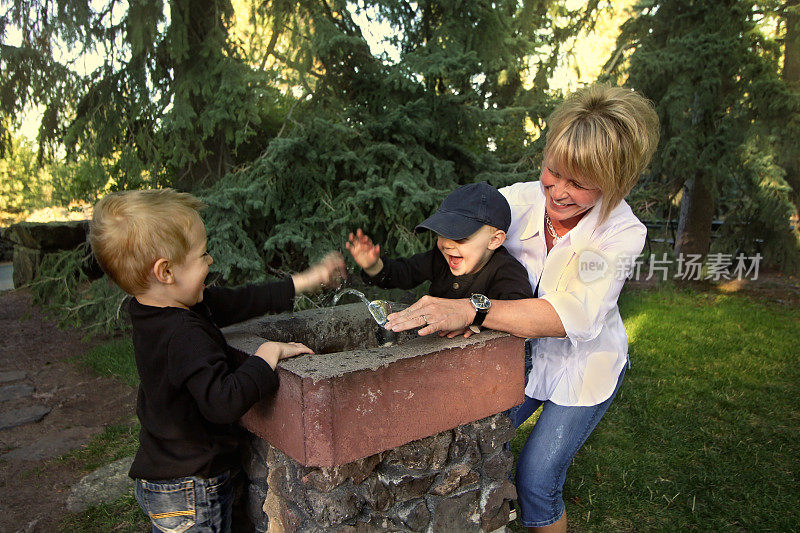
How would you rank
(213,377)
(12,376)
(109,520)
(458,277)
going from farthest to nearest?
(12,376) → (109,520) → (458,277) → (213,377)

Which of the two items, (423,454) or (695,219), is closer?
(423,454)

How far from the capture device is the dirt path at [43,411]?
2.92 meters

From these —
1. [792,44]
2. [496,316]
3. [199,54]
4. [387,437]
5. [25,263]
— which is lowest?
[25,263]

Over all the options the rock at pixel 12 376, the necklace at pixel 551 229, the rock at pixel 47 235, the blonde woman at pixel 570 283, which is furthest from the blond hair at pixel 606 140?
the rock at pixel 47 235

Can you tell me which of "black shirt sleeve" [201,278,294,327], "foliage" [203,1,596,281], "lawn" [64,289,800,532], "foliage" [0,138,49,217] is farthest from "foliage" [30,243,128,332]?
"foliage" [0,138,49,217]

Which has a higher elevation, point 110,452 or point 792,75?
point 792,75

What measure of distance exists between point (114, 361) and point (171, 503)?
364 cm

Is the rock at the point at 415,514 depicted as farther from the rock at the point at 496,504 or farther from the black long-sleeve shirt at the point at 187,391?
the black long-sleeve shirt at the point at 187,391

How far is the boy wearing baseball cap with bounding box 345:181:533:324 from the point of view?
1.94m

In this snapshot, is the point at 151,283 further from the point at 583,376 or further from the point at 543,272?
the point at 583,376

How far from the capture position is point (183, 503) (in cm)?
170

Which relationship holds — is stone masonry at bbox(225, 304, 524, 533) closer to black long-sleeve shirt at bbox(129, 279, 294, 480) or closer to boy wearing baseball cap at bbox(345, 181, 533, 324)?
black long-sleeve shirt at bbox(129, 279, 294, 480)

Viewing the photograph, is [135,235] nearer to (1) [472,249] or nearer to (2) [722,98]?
(1) [472,249]

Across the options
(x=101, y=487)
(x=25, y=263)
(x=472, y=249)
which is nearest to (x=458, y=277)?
(x=472, y=249)
